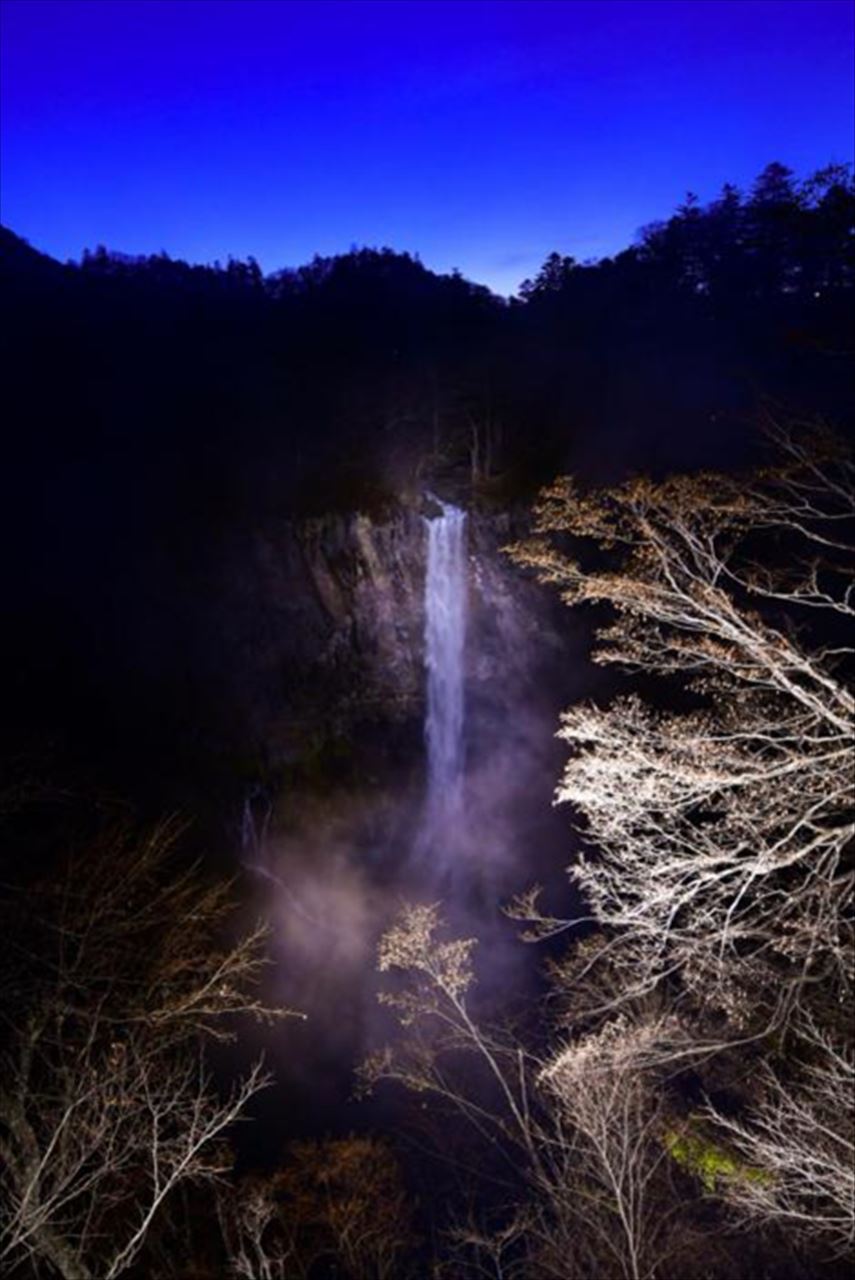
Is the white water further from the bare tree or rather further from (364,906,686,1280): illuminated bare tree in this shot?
the bare tree

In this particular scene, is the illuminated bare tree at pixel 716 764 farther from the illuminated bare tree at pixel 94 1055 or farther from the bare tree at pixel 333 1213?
the bare tree at pixel 333 1213

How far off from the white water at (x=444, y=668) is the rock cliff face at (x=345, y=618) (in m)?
0.37

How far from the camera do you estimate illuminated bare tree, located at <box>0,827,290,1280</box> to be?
735 cm

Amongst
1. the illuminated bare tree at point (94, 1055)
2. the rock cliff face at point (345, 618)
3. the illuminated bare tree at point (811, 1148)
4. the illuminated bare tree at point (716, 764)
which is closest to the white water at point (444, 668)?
the rock cliff face at point (345, 618)

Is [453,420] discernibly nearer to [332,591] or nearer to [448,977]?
[332,591]

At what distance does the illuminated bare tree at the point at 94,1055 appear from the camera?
735 centimetres

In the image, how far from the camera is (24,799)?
8.09 meters

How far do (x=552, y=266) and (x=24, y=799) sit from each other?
3880cm

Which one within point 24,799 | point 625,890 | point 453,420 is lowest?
point 24,799

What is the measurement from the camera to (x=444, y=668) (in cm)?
2509

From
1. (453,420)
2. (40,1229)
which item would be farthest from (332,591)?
(40,1229)

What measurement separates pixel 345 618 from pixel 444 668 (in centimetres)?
404

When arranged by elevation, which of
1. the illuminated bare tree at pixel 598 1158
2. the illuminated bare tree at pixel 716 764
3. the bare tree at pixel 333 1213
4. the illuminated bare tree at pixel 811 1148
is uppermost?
the illuminated bare tree at pixel 716 764

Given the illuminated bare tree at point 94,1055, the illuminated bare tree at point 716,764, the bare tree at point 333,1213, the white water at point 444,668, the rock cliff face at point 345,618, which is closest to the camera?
the illuminated bare tree at point 716,764
